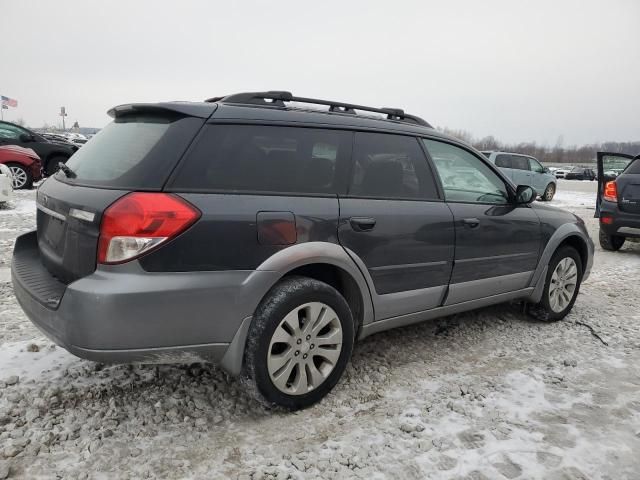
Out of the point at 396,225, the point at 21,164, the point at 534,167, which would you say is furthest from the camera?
the point at 534,167

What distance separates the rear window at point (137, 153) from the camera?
230 centimetres

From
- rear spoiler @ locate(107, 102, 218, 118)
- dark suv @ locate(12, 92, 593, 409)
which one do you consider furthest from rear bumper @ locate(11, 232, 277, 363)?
rear spoiler @ locate(107, 102, 218, 118)

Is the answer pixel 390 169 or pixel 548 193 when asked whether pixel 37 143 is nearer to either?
pixel 390 169

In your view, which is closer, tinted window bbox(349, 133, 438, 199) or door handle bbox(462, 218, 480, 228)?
tinted window bbox(349, 133, 438, 199)

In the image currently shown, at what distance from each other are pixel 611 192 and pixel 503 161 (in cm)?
1012

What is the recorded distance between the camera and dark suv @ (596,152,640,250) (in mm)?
7266

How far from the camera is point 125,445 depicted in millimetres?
2311

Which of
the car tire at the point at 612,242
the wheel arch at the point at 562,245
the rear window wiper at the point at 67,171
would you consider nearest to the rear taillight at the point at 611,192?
the car tire at the point at 612,242

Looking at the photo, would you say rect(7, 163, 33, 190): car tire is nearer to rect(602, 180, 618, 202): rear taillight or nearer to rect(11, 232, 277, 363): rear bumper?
rect(11, 232, 277, 363): rear bumper

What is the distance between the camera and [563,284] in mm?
4336

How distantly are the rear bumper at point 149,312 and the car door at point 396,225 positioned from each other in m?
0.67

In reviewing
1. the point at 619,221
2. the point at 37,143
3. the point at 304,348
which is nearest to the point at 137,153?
the point at 304,348

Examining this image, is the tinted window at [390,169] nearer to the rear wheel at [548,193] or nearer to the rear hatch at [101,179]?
the rear hatch at [101,179]

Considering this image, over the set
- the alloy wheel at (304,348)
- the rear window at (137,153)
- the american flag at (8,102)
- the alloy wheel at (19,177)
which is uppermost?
the american flag at (8,102)
